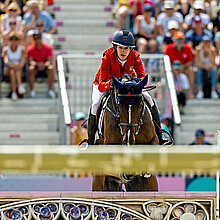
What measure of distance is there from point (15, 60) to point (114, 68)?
5559 millimetres

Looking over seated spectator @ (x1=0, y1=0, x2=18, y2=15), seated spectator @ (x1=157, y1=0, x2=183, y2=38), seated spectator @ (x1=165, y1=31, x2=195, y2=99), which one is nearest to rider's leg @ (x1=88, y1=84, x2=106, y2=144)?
seated spectator @ (x1=165, y1=31, x2=195, y2=99)

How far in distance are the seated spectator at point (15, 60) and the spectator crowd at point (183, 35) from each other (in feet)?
7.56

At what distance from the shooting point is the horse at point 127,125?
6910 mm

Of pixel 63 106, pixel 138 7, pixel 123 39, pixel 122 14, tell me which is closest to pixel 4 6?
pixel 122 14

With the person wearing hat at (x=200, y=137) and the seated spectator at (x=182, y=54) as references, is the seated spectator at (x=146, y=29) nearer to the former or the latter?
the seated spectator at (x=182, y=54)

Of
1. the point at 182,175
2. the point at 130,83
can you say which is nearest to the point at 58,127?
the point at 182,175

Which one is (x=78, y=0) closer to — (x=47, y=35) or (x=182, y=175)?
(x=47, y=35)

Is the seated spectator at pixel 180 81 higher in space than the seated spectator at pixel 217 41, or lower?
lower

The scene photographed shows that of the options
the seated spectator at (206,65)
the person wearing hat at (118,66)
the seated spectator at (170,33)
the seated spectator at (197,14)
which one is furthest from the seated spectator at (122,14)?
the person wearing hat at (118,66)

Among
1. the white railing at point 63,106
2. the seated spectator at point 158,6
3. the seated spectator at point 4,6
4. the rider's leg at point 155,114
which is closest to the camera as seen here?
the rider's leg at point 155,114

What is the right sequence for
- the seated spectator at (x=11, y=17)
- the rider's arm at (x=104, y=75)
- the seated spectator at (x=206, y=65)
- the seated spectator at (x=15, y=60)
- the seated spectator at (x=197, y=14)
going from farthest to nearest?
1. the seated spectator at (x=197, y=14)
2. the seated spectator at (x=11, y=17)
3. the seated spectator at (x=206, y=65)
4. the seated spectator at (x=15, y=60)
5. the rider's arm at (x=104, y=75)

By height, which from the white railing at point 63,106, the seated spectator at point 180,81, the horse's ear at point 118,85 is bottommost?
the horse's ear at point 118,85

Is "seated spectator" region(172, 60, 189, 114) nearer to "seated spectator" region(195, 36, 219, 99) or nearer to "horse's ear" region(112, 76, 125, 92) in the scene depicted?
"seated spectator" region(195, 36, 219, 99)

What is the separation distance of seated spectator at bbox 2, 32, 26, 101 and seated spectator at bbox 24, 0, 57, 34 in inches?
41.5
